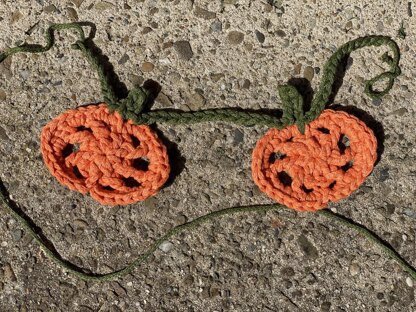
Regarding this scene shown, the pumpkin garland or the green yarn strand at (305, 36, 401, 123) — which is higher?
the green yarn strand at (305, 36, 401, 123)

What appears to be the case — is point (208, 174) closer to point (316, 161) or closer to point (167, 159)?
point (167, 159)

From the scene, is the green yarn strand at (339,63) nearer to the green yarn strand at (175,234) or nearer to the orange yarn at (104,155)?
the green yarn strand at (175,234)

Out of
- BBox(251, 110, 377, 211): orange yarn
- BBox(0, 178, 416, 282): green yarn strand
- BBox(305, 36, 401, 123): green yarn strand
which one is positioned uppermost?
BBox(305, 36, 401, 123): green yarn strand

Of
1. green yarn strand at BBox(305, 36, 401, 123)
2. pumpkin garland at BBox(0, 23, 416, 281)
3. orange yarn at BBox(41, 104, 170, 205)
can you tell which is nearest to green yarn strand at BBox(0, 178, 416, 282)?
pumpkin garland at BBox(0, 23, 416, 281)

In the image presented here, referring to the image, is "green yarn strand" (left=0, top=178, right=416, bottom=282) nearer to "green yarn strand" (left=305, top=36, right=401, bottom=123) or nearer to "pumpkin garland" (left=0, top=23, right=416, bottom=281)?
"pumpkin garland" (left=0, top=23, right=416, bottom=281)

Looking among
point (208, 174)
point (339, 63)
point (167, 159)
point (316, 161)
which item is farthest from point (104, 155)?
point (339, 63)

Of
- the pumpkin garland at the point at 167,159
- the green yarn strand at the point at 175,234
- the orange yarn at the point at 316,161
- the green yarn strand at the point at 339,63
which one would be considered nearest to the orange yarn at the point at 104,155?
the pumpkin garland at the point at 167,159

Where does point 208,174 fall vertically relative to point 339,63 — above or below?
below
